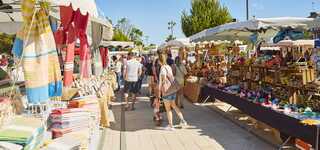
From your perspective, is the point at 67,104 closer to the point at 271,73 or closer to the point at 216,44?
the point at 271,73

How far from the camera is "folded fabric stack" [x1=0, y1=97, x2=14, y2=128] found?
11.5ft

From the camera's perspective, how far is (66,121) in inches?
165

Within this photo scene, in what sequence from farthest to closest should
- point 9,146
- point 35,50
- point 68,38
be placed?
point 68,38 → point 35,50 → point 9,146

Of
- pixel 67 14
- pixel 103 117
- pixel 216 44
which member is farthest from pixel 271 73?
pixel 216 44

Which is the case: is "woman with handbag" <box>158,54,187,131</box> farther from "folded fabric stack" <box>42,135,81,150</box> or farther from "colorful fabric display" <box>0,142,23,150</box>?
"colorful fabric display" <box>0,142,23,150</box>

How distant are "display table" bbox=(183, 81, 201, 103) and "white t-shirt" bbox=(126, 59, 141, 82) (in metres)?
2.20

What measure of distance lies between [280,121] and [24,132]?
3786 millimetres

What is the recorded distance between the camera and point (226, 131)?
7137 millimetres

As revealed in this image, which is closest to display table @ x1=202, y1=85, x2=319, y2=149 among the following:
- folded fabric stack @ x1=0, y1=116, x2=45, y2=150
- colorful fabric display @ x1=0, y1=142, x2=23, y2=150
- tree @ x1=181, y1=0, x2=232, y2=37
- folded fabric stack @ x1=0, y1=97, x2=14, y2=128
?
folded fabric stack @ x1=0, y1=116, x2=45, y2=150

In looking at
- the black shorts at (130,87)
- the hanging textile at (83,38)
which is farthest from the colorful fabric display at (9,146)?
the black shorts at (130,87)

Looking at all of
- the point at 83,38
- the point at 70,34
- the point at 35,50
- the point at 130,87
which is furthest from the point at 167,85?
the point at 35,50

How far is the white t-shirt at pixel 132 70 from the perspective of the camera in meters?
9.66

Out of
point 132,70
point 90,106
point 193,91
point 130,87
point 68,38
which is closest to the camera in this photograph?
point 90,106

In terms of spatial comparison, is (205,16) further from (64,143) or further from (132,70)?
(64,143)
